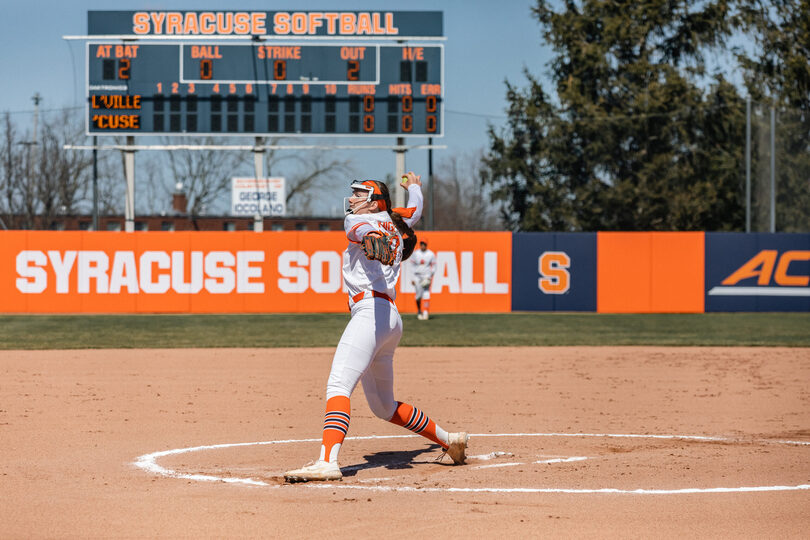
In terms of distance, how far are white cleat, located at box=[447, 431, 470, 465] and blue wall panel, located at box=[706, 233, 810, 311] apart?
2224 cm

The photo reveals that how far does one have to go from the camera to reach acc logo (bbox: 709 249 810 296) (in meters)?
27.8

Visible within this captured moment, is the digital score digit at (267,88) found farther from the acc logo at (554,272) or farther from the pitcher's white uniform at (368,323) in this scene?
the pitcher's white uniform at (368,323)

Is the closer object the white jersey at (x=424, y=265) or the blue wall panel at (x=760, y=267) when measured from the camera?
the white jersey at (x=424, y=265)

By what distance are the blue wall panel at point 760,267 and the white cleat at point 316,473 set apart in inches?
917

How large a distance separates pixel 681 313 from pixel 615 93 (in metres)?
15.9

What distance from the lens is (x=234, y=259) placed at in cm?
2759

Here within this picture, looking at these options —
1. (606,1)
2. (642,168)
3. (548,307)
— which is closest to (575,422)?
(548,307)

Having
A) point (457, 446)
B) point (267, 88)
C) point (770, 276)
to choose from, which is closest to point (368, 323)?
point (457, 446)

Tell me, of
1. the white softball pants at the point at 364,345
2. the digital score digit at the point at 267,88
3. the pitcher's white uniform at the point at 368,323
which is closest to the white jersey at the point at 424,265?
the digital score digit at the point at 267,88

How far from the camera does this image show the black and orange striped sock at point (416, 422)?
712cm

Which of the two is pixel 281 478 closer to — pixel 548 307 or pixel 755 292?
pixel 548 307

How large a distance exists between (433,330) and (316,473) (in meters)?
15.1

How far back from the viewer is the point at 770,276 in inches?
1097

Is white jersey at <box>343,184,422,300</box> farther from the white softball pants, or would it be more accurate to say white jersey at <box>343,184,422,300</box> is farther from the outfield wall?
the outfield wall
